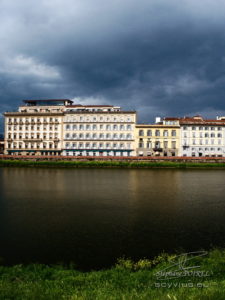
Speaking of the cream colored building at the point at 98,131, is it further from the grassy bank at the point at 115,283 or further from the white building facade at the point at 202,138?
the grassy bank at the point at 115,283

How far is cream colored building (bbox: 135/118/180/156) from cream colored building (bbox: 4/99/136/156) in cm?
306

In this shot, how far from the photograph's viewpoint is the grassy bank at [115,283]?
5285mm

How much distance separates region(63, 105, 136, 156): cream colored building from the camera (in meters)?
92.0

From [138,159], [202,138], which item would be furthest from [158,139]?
[138,159]

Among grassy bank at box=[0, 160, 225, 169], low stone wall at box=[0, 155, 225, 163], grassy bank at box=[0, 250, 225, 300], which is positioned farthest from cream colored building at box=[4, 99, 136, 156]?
grassy bank at box=[0, 250, 225, 300]

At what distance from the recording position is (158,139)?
3597 inches

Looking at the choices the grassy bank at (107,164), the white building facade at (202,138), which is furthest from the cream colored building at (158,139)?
the grassy bank at (107,164)

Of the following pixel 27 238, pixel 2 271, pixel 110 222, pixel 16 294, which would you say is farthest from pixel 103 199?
pixel 16 294

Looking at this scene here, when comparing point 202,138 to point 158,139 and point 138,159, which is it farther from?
point 138,159

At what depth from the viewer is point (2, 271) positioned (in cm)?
790

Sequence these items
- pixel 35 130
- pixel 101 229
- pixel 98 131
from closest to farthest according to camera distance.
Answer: pixel 101 229
pixel 98 131
pixel 35 130

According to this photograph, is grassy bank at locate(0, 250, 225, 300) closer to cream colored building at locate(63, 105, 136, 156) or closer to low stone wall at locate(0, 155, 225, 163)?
low stone wall at locate(0, 155, 225, 163)

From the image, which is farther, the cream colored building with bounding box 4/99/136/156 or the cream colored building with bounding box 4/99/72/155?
the cream colored building with bounding box 4/99/72/155

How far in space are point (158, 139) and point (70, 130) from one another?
3430cm
